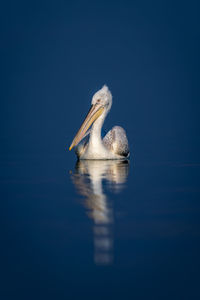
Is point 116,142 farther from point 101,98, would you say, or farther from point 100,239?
point 100,239

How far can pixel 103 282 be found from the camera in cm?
232

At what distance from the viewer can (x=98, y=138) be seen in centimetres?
843

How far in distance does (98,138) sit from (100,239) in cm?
547

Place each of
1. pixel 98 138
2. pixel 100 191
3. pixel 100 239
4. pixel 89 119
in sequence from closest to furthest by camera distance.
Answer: pixel 100 239 → pixel 100 191 → pixel 98 138 → pixel 89 119

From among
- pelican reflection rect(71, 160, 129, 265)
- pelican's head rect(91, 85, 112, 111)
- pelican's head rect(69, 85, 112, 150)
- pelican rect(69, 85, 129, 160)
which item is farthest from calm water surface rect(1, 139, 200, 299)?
pelican's head rect(91, 85, 112, 111)

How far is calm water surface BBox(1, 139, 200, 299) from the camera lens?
228cm

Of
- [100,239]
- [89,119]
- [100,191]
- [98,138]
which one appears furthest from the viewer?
[89,119]

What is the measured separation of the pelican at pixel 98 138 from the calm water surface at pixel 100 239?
255cm

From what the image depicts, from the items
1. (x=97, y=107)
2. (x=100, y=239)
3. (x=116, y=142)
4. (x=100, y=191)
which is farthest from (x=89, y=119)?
(x=100, y=239)

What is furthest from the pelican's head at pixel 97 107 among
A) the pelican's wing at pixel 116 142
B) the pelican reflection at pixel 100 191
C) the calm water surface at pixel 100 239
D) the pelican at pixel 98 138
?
the calm water surface at pixel 100 239
